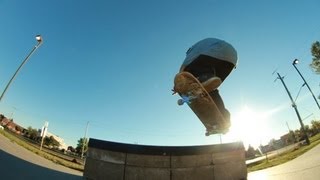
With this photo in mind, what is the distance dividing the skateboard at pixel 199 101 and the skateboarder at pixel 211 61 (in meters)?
0.21

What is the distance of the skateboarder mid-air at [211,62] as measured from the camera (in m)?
5.17

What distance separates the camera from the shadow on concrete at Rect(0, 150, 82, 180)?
452cm

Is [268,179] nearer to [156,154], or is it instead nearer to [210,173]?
[210,173]

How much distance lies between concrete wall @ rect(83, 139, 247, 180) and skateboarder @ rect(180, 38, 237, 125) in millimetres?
1553

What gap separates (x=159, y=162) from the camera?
4.96m

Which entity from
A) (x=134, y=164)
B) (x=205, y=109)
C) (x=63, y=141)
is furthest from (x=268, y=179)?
(x=63, y=141)

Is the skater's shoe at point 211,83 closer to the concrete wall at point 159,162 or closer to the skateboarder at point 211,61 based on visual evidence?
the skateboarder at point 211,61

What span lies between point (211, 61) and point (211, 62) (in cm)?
3

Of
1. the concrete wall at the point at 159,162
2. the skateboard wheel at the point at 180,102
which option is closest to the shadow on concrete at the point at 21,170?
the concrete wall at the point at 159,162

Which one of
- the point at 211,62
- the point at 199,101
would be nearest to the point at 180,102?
the point at 199,101

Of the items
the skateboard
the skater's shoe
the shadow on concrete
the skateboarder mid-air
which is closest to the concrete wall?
the shadow on concrete

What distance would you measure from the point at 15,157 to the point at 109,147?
262cm

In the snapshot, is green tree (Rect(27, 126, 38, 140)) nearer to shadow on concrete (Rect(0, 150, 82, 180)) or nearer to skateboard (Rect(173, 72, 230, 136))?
shadow on concrete (Rect(0, 150, 82, 180))

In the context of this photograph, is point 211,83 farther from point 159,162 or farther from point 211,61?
point 159,162
